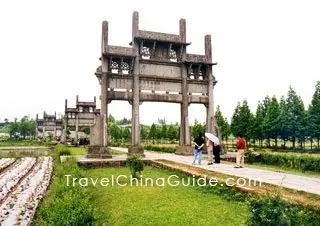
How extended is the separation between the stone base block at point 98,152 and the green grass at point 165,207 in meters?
9.33

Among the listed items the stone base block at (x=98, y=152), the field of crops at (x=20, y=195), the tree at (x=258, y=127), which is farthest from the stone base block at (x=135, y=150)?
the tree at (x=258, y=127)

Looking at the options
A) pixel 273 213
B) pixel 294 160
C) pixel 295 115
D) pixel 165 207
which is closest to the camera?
pixel 273 213

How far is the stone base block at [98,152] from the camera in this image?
20.3 meters

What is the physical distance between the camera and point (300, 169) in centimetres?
1720

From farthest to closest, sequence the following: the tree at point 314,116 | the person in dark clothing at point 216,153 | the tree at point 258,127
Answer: the tree at point 258,127 < the tree at point 314,116 < the person in dark clothing at point 216,153

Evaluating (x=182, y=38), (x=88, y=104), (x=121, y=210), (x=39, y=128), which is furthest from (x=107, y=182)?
(x=39, y=128)

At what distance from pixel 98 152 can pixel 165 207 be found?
1287 cm

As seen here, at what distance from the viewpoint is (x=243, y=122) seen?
170 feet

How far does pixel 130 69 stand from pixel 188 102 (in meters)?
4.87

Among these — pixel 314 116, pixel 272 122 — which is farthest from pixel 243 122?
pixel 314 116

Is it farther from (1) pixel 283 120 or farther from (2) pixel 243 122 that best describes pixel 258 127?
(1) pixel 283 120

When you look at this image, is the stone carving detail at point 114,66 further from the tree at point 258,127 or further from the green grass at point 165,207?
the tree at point 258,127

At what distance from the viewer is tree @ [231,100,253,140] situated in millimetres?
51312

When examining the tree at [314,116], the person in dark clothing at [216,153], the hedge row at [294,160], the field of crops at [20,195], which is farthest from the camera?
the tree at [314,116]
